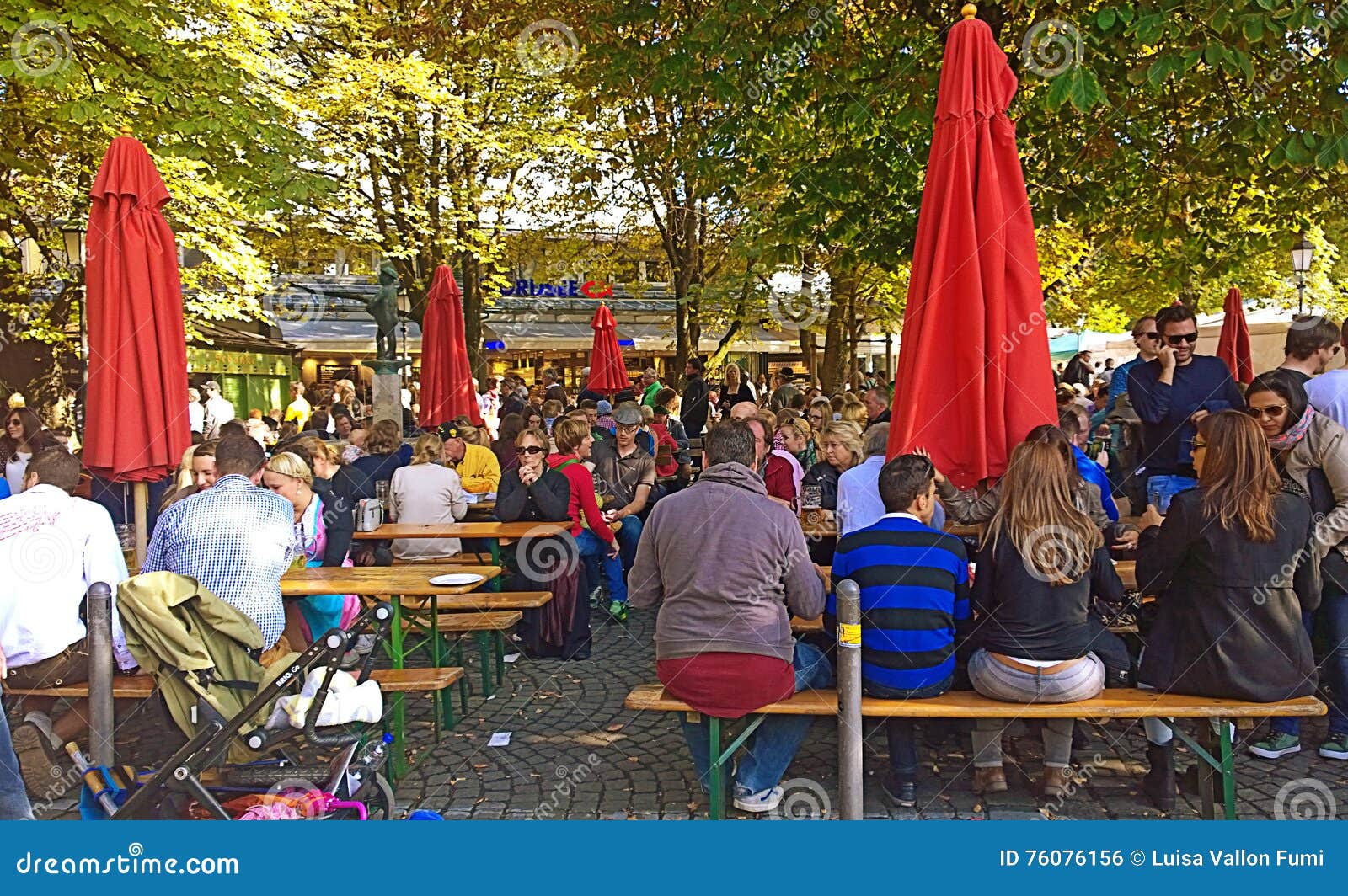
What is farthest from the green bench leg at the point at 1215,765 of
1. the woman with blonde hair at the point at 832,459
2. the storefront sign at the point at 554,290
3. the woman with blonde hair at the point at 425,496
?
the storefront sign at the point at 554,290

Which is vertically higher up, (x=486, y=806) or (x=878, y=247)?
(x=878, y=247)

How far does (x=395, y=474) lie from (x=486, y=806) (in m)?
3.70

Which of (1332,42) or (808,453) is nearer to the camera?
(1332,42)

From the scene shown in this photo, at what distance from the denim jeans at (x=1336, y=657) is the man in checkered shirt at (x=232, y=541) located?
507 centimetres

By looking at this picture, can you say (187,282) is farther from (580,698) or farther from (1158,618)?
(1158,618)

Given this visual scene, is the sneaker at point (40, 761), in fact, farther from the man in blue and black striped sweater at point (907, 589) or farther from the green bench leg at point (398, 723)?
the man in blue and black striped sweater at point (907, 589)

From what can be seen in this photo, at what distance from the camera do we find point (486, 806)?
456cm

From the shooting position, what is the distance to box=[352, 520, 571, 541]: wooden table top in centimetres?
692

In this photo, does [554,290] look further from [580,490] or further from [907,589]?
[907,589]

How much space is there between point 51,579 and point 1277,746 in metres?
6.09

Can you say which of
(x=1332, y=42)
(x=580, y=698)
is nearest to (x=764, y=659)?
(x=580, y=698)

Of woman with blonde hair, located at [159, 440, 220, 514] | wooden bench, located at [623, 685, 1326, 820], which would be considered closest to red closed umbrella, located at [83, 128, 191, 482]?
woman with blonde hair, located at [159, 440, 220, 514]

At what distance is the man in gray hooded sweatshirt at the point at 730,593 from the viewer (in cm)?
416

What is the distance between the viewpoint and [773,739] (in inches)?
175
